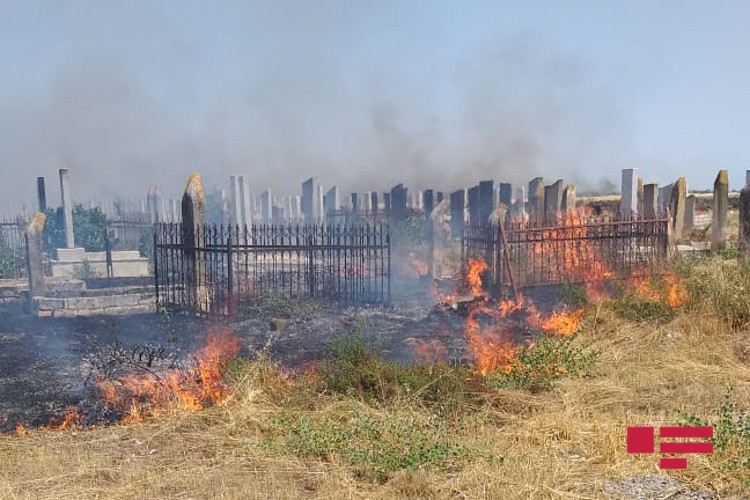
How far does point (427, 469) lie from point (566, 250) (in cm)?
984

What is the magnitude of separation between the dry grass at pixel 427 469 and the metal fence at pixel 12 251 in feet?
49.8

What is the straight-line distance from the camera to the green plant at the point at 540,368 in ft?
22.2

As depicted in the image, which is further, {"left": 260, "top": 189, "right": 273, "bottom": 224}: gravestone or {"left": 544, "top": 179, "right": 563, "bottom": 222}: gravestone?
{"left": 260, "top": 189, "right": 273, "bottom": 224}: gravestone

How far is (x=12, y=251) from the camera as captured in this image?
2014 centimetres

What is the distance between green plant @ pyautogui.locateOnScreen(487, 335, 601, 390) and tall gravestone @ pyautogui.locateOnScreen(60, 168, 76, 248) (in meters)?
17.9

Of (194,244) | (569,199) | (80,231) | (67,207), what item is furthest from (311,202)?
(194,244)

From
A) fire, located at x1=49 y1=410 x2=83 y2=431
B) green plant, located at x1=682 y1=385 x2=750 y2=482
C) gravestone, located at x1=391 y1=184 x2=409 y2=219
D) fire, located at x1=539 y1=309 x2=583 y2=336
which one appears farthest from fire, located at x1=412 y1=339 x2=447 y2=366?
gravestone, located at x1=391 y1=184 x2=409 y2=219

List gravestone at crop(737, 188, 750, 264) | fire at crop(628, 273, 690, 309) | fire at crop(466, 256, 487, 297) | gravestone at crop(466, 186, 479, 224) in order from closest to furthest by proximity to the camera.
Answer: fire at crop(628, 273, 690, 309)
gravestone at crop(737, 188, 750, 264)
fire at crop(466, 256, 487, 297)
gravestone at crop(466, 186, 479, 224)

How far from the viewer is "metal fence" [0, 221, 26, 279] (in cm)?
1912

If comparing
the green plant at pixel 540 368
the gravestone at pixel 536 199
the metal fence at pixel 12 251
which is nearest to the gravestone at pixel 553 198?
the gravestone at pixel 536 199

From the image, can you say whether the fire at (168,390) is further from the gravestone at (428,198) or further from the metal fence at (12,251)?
the gravestone at (428,198)

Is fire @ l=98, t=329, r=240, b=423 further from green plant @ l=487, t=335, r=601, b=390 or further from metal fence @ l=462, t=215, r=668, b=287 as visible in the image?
metal fence @ l=462, t=215, r=668, b=287

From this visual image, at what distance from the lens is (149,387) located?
298 inches

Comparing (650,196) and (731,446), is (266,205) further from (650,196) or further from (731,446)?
(731,446)
